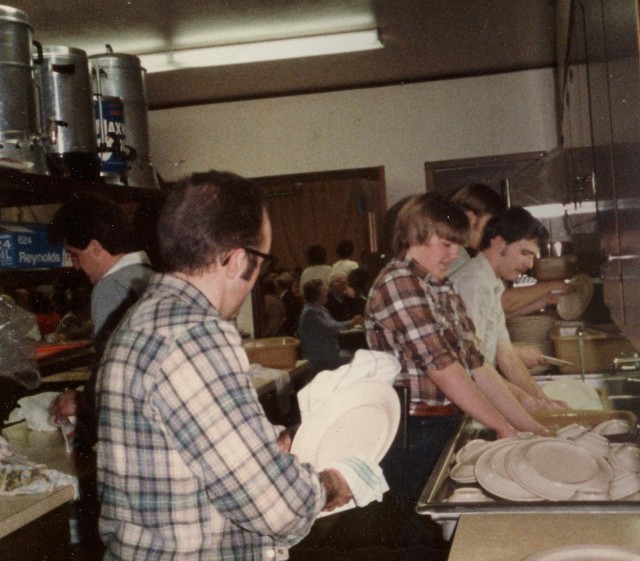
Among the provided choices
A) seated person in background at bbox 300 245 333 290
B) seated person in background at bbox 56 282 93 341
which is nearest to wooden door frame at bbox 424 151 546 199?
seated person in background at bbox 300 245 333 290

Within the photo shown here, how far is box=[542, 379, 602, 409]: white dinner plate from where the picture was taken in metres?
3.46

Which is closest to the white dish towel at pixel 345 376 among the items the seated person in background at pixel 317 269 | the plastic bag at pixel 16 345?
the plastic bag at pixel 16 345

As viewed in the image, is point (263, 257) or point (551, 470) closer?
point (263, 257)

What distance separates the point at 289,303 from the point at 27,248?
519 cm

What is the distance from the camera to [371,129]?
6.25 meters

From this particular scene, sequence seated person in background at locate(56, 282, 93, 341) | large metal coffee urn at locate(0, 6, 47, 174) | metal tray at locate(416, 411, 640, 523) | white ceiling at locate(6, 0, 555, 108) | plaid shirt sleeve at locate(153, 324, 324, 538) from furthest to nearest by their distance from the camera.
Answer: seated person in background at locate(56, 282, 93, 341)
white ceiling at locate(6, 0, 555, 108)
large metal coffee urn at locate(0, 6, 47, 174)
metal tray at locate(416, 411, 640, 523)
plaid shirt sleeve at locate(153, 324, 324, 538)

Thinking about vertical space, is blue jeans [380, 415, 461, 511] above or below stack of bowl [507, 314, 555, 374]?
below

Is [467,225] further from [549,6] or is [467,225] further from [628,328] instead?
[549,6]

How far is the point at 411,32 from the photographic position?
15.9 ft

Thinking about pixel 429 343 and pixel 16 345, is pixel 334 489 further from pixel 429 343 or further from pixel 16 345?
pixel 16 345

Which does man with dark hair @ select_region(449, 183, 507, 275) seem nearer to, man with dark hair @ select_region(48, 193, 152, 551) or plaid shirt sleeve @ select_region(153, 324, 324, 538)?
man with dark hair @ select_region(48, 193, 152, 551)

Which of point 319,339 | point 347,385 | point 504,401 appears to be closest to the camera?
point 347,385

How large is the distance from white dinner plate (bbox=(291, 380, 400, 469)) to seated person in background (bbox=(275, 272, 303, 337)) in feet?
17.9

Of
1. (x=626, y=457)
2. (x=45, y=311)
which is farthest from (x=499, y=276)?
(x=45, y=311)
